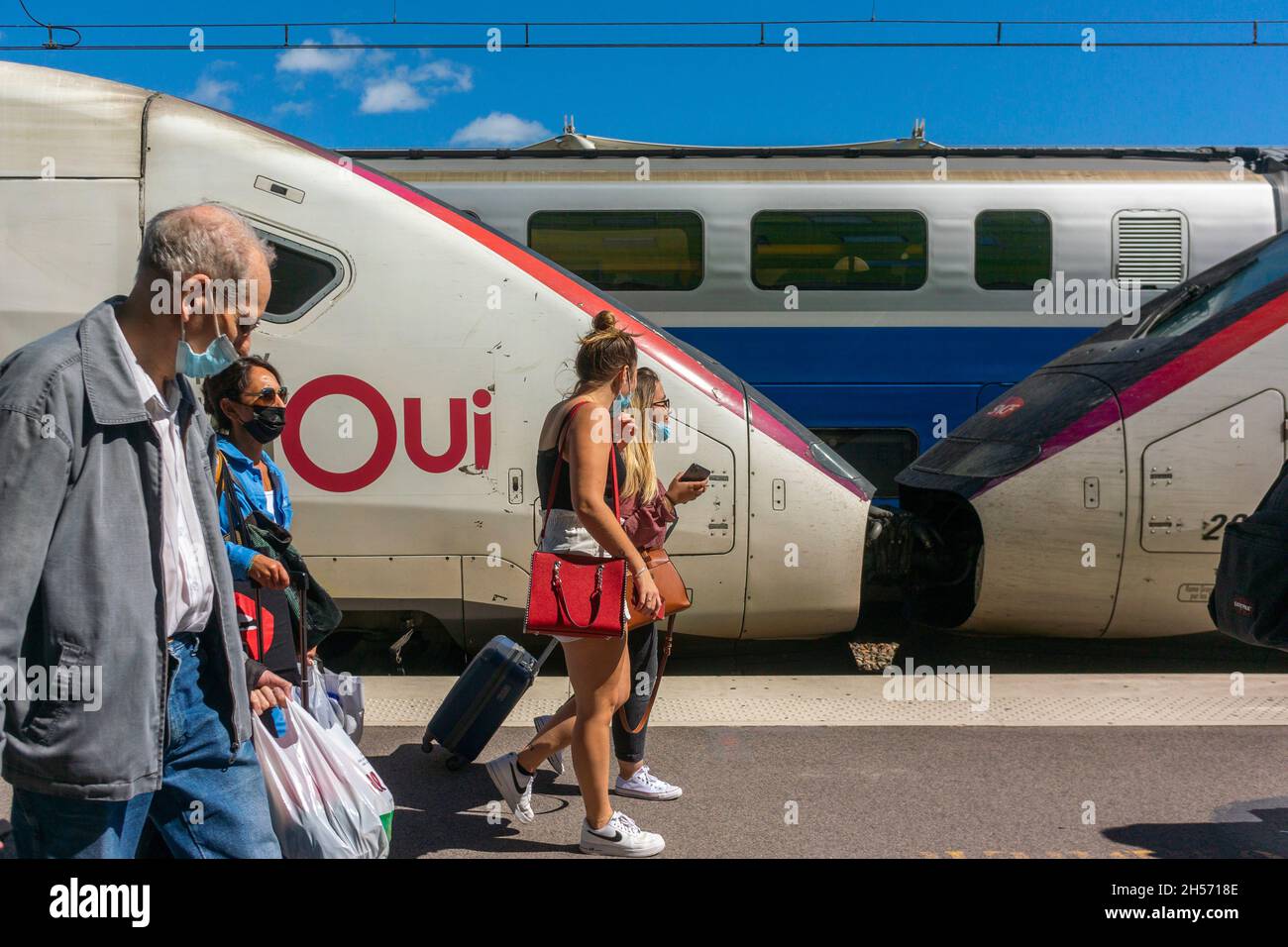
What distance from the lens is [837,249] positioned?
28.2 ft

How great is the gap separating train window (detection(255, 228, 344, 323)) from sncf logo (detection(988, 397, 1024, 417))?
3.75 metres

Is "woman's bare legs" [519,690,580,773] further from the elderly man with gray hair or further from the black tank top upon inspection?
the elderly man with gray hair

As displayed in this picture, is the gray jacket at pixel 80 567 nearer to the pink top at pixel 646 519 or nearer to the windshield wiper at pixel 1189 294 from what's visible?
the pink top at pixel 646 519

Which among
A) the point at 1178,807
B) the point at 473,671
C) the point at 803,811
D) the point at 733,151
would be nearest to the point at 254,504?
the point at 473,671

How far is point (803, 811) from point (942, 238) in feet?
18.1

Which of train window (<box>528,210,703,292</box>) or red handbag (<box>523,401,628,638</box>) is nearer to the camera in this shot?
red handbag (<box>523,401,628,638</box>)

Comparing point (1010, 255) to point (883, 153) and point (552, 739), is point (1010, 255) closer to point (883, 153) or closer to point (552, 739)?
point (883, 153)

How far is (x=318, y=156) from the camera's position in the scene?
228 inches

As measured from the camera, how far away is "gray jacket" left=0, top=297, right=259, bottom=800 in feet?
6.20

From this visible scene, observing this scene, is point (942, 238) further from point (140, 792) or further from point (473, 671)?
point (140, 792)

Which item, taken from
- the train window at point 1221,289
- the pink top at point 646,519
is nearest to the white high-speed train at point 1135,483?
the train window at point 1221,289

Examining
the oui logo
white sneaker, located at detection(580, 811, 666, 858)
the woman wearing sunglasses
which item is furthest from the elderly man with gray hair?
the oui logo

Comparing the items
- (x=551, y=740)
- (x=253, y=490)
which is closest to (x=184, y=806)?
(x=253, y=490)

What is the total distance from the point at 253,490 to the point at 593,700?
4.08 ft
